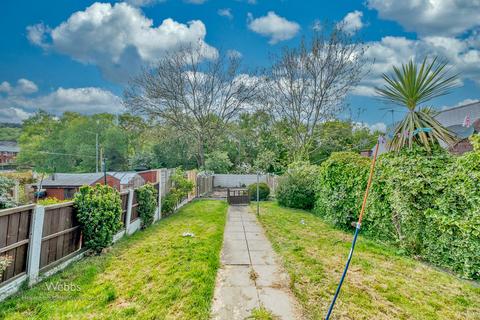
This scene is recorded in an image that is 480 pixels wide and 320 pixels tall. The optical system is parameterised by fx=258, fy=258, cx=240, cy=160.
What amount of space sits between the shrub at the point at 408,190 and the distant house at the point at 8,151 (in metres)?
67.7

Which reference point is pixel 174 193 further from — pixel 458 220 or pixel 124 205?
pixel 458 220

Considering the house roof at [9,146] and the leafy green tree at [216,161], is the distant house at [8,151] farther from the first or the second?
the leafy green tree at [216,161]

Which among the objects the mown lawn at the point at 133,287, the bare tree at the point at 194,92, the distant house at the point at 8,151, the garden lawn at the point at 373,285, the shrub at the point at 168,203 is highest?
the bare tree at the point at 194,92

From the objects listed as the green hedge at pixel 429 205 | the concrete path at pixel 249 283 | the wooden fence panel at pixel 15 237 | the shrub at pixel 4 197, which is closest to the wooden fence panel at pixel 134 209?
the concrete path at pixel 249 283

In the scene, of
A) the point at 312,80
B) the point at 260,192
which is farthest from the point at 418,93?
the point at 312,80

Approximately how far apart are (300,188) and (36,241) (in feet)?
36.1

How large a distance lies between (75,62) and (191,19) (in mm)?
7701

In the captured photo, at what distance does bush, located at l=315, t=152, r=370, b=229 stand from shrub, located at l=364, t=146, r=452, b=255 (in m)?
0.88

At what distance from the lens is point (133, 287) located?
3.89 meters

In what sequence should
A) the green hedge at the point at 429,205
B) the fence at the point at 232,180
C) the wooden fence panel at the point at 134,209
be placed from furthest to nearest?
the fence at the point at 232,180 < the wooden fence panel at the point at 134,209 < the green hedge at the point at 429,205

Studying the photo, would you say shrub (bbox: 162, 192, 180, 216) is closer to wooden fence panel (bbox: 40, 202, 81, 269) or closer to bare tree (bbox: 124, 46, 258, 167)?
wooden fence panel (bbox: 40, 202, 81, 269)

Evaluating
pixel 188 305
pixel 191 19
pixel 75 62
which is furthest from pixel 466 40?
pixel 75 62

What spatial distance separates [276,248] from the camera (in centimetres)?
606

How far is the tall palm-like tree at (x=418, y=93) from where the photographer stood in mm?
5422
